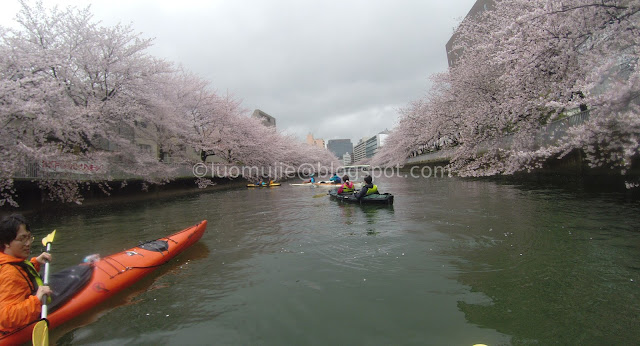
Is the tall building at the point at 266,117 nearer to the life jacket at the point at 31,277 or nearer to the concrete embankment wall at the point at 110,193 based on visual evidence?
the concrete embankment wall at the point at 110,193

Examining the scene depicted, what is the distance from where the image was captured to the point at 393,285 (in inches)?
175

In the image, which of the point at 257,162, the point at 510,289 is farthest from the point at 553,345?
the point at 257,162

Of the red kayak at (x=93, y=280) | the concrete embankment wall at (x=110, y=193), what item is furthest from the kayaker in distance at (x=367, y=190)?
the concrete embankment wall at (x=110, y=193)

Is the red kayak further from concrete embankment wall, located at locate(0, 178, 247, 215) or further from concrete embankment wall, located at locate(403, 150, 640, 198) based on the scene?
concrete embankment wall, located at locate(403, 150, 640, 198)

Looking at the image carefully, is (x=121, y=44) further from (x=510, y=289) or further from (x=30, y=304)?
(x=510, y=289)

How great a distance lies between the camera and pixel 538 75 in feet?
24.3

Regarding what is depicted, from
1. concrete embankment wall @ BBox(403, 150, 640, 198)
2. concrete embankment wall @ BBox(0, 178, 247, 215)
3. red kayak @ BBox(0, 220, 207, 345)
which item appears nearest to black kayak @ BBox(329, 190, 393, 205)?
concrete embankment wall @ BBox(403, 150, 640, 198)

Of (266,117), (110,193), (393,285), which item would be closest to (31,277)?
(393,285)

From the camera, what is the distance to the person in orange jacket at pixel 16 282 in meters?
2.93

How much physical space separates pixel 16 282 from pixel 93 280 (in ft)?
4.44

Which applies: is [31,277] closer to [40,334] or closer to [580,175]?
[40,334]

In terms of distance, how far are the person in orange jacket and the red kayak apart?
20 centimetres

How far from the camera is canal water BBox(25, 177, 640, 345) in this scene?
337cm

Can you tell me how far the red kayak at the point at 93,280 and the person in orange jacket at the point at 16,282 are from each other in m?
0.20
